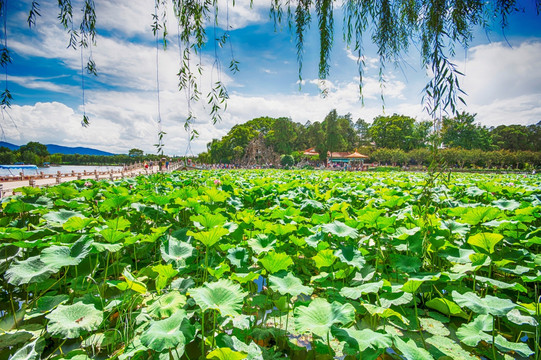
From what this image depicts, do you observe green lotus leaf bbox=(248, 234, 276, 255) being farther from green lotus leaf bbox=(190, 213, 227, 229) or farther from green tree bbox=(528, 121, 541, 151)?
green tree bbox=(528, 121, 541, 151)

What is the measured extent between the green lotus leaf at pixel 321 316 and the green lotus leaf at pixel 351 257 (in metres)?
0.38

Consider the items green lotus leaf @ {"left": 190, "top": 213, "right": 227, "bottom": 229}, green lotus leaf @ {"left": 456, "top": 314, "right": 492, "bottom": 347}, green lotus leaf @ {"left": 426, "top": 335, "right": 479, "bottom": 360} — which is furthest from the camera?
green lotus leaf @ {"left": 190, "top": 213, "right": 227, "bottom": 229}

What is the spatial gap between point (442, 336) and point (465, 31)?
172 centimetres

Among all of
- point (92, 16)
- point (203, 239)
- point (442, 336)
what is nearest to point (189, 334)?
point (203, 239)

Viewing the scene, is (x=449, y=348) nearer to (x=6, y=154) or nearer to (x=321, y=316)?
(x=321, y=316)

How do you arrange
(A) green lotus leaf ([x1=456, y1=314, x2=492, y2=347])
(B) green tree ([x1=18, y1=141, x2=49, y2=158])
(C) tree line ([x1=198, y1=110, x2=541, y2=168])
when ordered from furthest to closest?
1. (C) tree line ([x1=198, y1=110, x2=541, y2=168])
2. (B) green tree ([x1=18, y1=141, x2=49, y2=158])
3. (A) green lotus leaf ([x1=456, y1=314, x2=492, y2=347])

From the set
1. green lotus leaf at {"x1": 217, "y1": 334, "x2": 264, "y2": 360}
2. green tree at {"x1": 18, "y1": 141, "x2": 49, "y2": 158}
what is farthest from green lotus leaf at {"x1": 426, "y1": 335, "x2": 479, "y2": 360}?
green tree at {"x1": 18, "y1": 141, "x2": 49, "y2": 158}

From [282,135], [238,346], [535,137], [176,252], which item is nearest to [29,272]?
[176,252]

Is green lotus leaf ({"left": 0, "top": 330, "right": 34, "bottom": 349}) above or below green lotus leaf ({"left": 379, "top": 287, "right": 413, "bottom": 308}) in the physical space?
below

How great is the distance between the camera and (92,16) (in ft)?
6.48

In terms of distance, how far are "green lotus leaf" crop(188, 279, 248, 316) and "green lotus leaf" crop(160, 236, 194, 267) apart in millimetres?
421

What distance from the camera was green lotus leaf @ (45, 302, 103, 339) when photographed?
2.96 ft

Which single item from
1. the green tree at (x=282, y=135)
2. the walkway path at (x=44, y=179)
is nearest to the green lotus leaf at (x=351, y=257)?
the walkway path at (x=44, y=179)

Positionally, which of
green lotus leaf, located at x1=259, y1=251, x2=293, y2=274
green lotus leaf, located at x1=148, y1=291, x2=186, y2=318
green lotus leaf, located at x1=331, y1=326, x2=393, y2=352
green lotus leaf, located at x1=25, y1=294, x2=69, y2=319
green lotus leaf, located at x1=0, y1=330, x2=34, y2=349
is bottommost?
green lotus leaf, located at x1=0, y1=330, x2=34, y2=349
